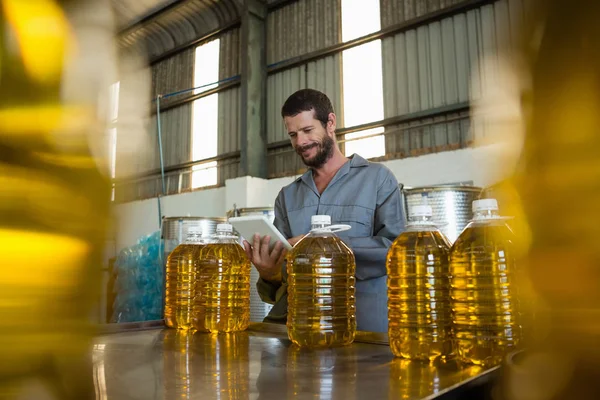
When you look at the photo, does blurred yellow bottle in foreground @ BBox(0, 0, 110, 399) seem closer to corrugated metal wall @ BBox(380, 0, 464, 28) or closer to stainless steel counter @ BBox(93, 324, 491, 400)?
stainless steel counter @ BBox(93, 324, 491, 400)

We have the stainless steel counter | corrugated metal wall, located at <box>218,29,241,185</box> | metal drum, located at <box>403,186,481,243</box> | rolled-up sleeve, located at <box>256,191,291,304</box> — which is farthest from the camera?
corrugated metal wall, located at <box>218,29,241,185</box>

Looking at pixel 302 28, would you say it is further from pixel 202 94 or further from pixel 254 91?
pixel 202 94

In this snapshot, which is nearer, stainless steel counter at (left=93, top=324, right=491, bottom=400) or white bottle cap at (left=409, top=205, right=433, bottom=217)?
stainless steel counter at (left=93, top=324, right=491, bottom=400)

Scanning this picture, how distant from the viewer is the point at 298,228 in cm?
226

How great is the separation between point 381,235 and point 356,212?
168 millimetres

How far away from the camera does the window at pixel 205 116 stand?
7776 millimetres

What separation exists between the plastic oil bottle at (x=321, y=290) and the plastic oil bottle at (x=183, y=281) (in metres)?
0.47

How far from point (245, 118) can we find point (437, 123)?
9.82 ft

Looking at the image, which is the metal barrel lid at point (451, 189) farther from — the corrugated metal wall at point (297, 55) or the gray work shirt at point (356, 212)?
the corrugated metal wall at point (297, 55)

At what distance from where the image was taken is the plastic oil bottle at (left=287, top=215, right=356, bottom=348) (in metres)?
1.23

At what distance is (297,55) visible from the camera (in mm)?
6898

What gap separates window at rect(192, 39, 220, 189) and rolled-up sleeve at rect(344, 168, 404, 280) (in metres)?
5.77

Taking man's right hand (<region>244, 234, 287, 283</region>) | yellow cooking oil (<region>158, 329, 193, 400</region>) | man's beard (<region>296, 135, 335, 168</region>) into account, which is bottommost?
yellow cooking oil (<region>158, 329, 193, 400</region>)

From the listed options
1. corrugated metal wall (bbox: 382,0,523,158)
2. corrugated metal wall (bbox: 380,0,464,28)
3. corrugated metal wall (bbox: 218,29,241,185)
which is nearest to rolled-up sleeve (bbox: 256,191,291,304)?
corrugated metal wall (bbox: 382,0,523,158)
